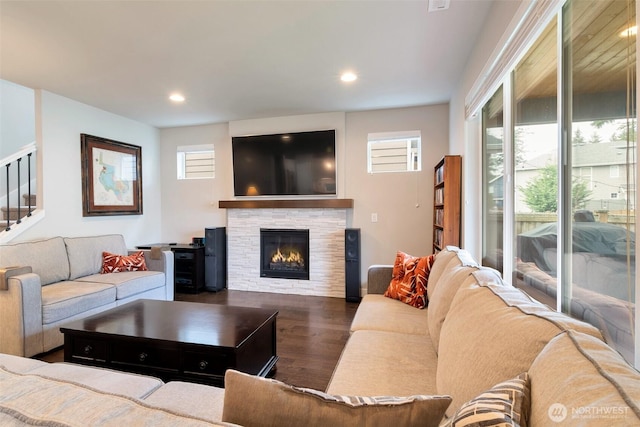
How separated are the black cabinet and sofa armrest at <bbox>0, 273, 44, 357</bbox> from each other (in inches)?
76.8

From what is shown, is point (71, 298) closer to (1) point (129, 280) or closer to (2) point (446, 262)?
(1) point (129, 280)

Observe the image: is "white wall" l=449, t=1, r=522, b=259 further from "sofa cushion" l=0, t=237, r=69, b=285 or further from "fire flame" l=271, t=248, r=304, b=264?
"sofa cushion" l=0, t=237, r=69, b=285

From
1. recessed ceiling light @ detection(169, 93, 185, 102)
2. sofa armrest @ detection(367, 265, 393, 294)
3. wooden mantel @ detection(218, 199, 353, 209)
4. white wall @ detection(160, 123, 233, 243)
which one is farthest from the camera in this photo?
white wall @ detection(160, 123, 233, 243)

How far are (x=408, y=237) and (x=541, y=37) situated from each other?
2.73 m

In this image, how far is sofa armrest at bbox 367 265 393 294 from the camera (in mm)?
2633

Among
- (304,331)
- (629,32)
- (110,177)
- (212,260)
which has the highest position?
(629,32)

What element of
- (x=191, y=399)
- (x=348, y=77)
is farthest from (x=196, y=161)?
(x=191, y=399)

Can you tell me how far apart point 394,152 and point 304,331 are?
103 inches

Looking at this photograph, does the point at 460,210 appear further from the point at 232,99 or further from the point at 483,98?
the point at 232,99

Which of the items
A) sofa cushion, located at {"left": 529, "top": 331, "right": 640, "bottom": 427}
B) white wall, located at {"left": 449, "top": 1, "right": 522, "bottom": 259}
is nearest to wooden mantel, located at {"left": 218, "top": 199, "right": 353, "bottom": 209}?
white wall, located at {"left": 449, "top": 1, "right": 522, "bottom": 259}

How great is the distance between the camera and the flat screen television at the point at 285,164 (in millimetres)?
4160

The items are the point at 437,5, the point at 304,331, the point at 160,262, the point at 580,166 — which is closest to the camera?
the point at 580,166

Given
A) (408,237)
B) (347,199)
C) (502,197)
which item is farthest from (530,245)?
(347,199)

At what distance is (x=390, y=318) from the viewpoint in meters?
1.95
